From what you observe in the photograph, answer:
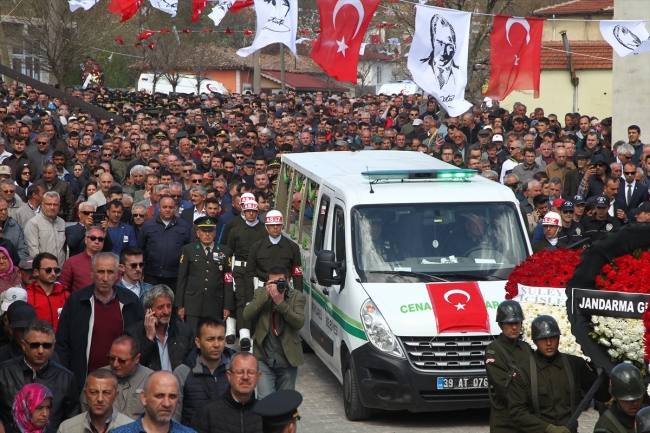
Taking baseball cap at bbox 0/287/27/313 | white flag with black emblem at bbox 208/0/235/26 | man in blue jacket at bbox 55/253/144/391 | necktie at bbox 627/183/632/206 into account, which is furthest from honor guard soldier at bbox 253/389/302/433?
white flag with black emblem at bbox 208/0/235/26

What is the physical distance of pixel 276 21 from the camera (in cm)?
1476

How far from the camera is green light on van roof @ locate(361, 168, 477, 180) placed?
10.6 m

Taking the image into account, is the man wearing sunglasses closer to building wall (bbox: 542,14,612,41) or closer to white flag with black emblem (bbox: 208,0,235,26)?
white flag with black emblem (bbox: 208,0,235,26)

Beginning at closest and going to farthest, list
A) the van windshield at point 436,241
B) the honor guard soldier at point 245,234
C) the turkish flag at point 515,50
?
the van windshield at point 436,241 → the honor guard soldier at point 245,234 → the turkish flag at point 515,50

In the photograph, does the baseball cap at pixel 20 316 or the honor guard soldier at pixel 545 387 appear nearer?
the honor guard soldier at pixel 545 387

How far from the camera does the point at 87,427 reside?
597 cm

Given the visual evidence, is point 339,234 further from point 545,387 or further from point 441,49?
point 441,49

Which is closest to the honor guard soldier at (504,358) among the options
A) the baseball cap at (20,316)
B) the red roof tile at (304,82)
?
the baseball cap at (20,316)

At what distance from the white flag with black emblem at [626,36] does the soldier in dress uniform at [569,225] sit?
3172 millimetres

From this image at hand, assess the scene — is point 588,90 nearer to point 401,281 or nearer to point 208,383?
point 401,281

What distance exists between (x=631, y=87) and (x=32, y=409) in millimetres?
16765

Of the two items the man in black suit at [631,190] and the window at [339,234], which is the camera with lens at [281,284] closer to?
the window at [339,234]

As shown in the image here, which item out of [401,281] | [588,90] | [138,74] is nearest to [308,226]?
[401,281]

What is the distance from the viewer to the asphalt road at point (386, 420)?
9469mm
